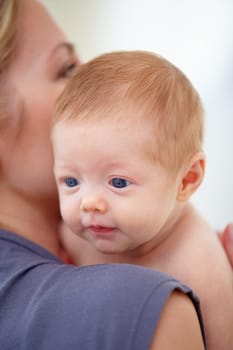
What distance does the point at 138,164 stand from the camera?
0.85 metres

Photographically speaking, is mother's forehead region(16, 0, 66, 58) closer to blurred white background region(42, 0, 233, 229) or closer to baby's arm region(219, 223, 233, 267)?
baby's arm region(219, 223, 233, 267)

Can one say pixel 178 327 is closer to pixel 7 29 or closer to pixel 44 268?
pixel 44 268

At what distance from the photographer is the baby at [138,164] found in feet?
2.79

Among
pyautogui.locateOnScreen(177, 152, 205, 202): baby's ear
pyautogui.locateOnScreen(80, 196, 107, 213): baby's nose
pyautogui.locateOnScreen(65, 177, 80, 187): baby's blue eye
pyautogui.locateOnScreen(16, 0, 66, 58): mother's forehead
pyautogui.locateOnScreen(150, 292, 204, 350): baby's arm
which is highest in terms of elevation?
pyautogui.locateOnScreen(16, 0, 66, 58): mother's forehead

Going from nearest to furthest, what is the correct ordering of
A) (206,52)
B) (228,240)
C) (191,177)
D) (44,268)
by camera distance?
(44,268) → (191,177) → (228,240) → (206,52)

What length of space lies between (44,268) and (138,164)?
0.74 feet

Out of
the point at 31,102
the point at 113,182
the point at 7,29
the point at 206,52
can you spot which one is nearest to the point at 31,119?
the point at 31,102

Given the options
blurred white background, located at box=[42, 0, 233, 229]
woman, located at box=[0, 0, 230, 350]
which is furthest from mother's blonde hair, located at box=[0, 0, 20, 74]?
blurred white background, located at box=[42, 0, 233, 229]

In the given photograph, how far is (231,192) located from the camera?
1.53 m

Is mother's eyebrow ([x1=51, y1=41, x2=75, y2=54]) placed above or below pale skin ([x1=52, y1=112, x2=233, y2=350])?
above

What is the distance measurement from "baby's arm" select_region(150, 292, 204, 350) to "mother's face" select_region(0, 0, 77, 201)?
1.52 feet

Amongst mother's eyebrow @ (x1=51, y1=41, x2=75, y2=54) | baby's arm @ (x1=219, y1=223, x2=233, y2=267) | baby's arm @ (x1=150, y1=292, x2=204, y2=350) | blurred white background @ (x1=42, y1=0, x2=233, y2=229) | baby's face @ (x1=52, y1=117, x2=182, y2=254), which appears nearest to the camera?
baby's arm @ (x1=150, y1=292, x2=204, y2=350)

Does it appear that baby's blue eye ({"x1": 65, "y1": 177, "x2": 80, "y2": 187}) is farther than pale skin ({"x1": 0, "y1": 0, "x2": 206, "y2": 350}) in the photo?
No

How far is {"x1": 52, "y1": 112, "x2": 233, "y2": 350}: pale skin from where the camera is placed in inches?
33.4
